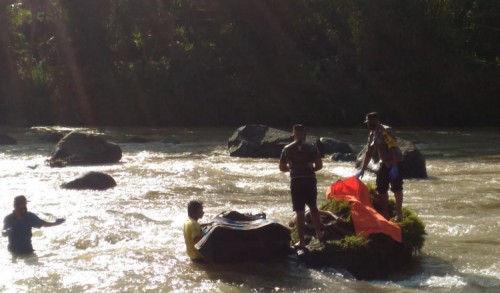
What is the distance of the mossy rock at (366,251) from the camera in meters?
9.75

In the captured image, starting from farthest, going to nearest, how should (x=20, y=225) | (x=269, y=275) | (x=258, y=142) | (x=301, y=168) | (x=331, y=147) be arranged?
1. (x=331, y=147)
2. (x=258, y=142)
3. (x=20, y=225)
4. (x=301, y=168)
5. (x=269, y=275)

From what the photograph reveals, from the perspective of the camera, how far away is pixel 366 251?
979cm

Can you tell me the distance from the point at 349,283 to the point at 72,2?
3530 centimetres

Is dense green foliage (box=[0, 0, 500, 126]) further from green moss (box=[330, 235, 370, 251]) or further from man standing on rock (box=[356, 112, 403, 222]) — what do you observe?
green moss (box=[330, 235, 370, 251])

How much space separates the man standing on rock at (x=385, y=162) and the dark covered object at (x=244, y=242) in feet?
4.92

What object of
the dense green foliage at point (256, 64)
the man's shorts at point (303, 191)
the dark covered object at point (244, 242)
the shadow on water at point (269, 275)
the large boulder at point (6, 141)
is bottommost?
the shadow on water at point (269, 275)

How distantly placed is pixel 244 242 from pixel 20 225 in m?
2.87

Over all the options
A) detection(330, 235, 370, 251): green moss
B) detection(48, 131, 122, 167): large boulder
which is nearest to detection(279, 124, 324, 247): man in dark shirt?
detection(330, 235, 370, 251): green moss

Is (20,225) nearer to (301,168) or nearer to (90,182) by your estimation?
(301,168)

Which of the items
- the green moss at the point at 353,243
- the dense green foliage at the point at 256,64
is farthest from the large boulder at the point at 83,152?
the dense green foliage at the point at 256,64

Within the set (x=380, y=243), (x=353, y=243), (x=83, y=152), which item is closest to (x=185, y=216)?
(x=353, y=243)

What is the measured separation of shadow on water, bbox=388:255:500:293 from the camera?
9258 mm

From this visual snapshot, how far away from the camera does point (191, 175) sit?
19.2 meters

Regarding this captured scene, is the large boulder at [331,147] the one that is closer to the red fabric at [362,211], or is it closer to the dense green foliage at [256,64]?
the red fabric at [362,211]
